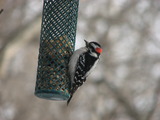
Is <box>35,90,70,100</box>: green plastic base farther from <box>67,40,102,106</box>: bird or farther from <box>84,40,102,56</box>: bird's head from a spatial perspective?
<box>84,40,102,56</box>: bird's head

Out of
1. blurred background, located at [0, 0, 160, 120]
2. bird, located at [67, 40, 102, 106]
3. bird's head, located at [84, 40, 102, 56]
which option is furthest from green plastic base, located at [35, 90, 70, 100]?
blurred background, located at [0, 0, 160, 120]

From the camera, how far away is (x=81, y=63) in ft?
27.0

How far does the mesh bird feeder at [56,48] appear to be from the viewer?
7852 millimetres

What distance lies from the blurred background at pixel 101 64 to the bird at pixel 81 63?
376 inches

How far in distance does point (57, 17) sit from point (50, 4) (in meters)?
0.23

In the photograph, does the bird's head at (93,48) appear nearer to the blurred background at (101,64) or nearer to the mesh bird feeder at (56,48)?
the mesh bird feeder at (56,48)

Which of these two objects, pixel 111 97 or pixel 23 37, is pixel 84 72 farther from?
pixel 23 37

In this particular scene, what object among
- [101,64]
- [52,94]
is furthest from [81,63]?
[101,64]

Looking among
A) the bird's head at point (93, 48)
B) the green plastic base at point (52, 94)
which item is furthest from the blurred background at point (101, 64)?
the green plastic base at point (52, 94)

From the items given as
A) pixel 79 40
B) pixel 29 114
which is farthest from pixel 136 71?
pixel 29 114

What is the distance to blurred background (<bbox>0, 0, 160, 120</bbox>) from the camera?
18.7 metres

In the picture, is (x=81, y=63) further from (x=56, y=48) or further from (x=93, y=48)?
(x=56, y=48)

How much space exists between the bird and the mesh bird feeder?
8 cm

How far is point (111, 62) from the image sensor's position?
20188 mm
